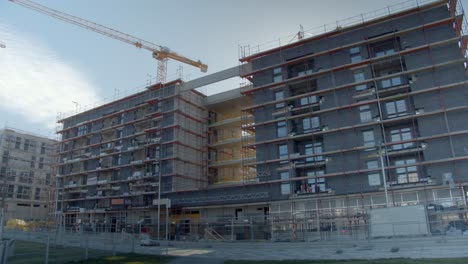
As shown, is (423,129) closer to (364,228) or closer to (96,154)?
(364,228)

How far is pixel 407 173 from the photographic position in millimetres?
38406

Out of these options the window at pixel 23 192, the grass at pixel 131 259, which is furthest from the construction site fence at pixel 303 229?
the window at pixel 23 192

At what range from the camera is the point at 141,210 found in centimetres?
5644

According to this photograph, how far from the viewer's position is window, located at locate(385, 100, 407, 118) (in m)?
40.2

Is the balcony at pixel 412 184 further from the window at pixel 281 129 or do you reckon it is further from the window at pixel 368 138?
the window at pixel 281 129

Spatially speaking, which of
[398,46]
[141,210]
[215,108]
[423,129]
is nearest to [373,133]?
[423,129]

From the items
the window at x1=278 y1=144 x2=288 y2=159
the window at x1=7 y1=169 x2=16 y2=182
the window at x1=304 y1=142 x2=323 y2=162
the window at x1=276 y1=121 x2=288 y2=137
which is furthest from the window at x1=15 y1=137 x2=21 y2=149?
the window at x1=304 y1=142 x2=323 y2=162

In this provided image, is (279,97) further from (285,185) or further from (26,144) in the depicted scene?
(26,144)

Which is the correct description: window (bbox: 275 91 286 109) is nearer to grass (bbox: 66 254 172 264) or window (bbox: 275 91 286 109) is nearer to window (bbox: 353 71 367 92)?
window (bbox: 353 71 367 92)

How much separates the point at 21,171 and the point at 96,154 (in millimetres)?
26647

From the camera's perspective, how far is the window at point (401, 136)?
128 feet

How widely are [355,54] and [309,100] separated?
7.46 meters

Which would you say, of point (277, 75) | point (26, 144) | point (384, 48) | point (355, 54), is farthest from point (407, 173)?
point (26, 144)

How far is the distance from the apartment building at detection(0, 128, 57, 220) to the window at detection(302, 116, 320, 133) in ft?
179
